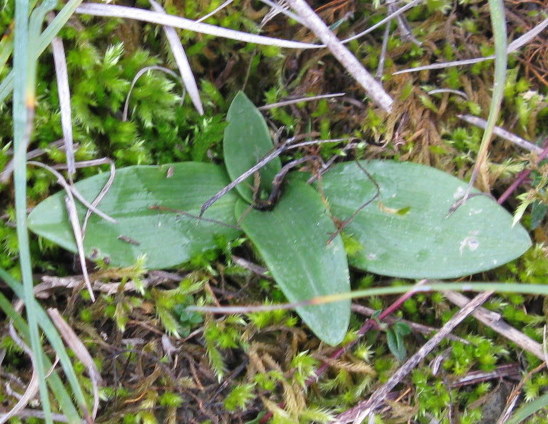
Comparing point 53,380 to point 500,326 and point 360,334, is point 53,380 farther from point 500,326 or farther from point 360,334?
point 500,326

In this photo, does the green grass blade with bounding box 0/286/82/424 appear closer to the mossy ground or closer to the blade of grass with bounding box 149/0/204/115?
the mossy ground

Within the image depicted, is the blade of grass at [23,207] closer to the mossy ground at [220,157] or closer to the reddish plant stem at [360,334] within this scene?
the mossy ground at [220,157]

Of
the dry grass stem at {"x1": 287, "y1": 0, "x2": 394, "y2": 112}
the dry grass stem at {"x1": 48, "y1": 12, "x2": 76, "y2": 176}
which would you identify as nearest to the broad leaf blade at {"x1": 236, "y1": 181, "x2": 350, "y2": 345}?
the dry grass stem at {"x1": 287, "y1": 0, "x2": 394, "y2": 112}

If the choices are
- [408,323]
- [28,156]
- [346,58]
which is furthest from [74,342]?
[346,58]

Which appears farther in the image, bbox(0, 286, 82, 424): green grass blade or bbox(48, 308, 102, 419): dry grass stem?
bbox(48, 308, 102, 419): dry grass stem

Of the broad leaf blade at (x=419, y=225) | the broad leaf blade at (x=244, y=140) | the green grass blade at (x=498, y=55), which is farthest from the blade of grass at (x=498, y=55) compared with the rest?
the broad leaf blade at (x=244, y=140)

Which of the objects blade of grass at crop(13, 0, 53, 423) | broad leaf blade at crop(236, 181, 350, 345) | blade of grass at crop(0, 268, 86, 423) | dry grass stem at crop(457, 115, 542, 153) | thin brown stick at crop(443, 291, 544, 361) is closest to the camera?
blade of grass at crop(13, 0, 53, 423)

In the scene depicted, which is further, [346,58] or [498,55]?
[346,58]

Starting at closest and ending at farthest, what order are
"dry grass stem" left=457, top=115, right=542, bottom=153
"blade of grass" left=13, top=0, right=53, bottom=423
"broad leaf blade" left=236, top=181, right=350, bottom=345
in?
1. "blade of grass" left=13, top=0, right=53, bottom=423
2. "broad leaf blade" left=236, top=181, right=350, bottom=345
3. "dry grass stem" left=457, top=115, right=542, bottom=153
